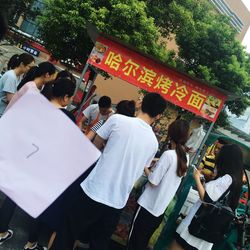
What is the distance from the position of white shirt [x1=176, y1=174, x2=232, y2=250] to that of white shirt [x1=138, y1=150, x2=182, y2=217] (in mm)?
292

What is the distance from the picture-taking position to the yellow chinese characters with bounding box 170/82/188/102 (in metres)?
5.70

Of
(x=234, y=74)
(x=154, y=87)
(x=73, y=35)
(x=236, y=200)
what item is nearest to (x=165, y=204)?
(x=236, y=200)

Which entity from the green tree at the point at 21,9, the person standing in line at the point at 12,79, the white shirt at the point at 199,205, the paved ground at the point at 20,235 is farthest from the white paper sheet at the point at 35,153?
the green tree at the point at 21,9

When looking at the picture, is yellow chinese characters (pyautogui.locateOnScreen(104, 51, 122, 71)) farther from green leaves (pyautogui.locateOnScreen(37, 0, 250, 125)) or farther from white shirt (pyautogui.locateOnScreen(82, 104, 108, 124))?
green leaves (pyautogui.locateOnScreen(37, 0, 250, 125))

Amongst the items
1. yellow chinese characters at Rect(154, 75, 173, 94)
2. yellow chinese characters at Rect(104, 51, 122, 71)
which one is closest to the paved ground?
yellow chinese characters at Rect(154, 75, 173, 94)

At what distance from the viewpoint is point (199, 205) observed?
140 inches

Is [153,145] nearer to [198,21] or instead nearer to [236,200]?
[236,200]

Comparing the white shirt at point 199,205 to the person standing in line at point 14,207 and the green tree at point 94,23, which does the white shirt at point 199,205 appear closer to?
the person standing in line at point 14,207

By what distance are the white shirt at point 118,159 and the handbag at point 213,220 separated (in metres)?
0.99

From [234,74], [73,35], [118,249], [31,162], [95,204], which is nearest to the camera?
[31,162]

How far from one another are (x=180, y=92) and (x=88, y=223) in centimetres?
331

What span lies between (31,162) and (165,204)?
219cm

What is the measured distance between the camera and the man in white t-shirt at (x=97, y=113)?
210 inches

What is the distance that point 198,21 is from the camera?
1652 centimetres
